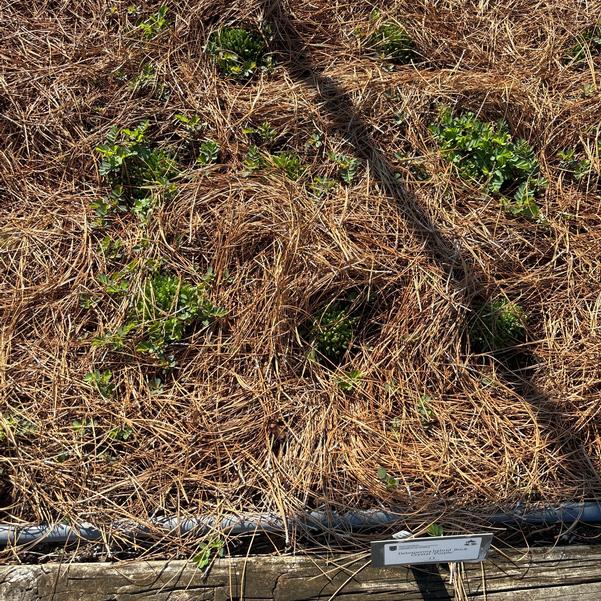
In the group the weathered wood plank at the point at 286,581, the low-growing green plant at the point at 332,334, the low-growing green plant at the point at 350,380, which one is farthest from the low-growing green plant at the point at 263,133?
the weathered wood plank at the point at 286,581

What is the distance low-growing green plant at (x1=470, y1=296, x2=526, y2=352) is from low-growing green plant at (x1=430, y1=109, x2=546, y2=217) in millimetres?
540

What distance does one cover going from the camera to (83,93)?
292 cm

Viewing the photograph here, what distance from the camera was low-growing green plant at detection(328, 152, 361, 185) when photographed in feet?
9.00

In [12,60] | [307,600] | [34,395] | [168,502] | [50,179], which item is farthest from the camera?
[12,60]

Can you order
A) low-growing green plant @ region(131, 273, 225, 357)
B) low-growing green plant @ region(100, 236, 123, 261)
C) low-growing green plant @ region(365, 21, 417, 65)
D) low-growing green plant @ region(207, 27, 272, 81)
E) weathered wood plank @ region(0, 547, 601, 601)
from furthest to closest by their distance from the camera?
low-growing green plant @ region(365, 21, 417, 65), low-growing green plant @ region(207, 27, 272, 81), low-growing green plant @ region(100, 236, 123, 261), low-growing green plant @ region(131, 273, 225, 357), weathered wood plank @ region(0, 547, 601, 601)

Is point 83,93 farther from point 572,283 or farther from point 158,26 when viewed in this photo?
point 572,283

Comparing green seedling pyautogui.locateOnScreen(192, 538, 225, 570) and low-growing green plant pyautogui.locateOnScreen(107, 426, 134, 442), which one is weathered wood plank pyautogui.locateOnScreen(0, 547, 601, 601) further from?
low-growing green plant pyautogui.locateOnScreen(107, 426, 134, 442)

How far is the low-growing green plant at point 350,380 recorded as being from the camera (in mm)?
2326

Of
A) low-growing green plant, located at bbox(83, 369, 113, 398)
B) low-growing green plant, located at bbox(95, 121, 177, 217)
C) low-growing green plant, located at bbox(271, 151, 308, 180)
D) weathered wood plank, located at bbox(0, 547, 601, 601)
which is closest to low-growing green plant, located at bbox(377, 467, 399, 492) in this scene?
weathered wood plank, located at bbox(0, 547, 601, 601)

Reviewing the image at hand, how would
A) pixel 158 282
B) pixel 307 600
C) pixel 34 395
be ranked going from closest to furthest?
pixel 307 600, pixel 34 395, pixel 158 282

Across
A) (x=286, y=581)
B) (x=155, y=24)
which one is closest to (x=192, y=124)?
(x=155, y=24)

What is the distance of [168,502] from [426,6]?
9.19ft

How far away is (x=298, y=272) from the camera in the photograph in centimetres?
247

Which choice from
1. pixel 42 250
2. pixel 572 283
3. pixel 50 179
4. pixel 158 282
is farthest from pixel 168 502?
pixel 572 283
